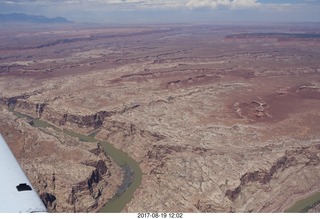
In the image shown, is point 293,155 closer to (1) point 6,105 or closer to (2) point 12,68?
(1) point 6,105

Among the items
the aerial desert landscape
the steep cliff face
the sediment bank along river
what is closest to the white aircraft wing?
the aerial desert landscape

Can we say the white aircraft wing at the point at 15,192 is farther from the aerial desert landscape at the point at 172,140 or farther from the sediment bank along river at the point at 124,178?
the sediment bank along river at the point at 124,178

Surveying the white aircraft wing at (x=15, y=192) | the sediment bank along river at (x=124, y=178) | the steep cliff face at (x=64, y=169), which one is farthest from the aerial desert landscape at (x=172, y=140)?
the white aircraft wing at (x=15, y=192)

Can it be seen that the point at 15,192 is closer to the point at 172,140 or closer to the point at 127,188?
the point at 127,188

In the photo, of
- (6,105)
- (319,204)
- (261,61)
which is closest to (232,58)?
(261,61)

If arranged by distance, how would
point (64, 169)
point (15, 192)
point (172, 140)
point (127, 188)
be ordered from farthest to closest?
1. point (172, 140)
2. point (127, 188)
3. point (64, 169)
4. point (15, 192)

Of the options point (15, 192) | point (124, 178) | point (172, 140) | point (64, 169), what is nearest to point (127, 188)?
point (124, 178)
